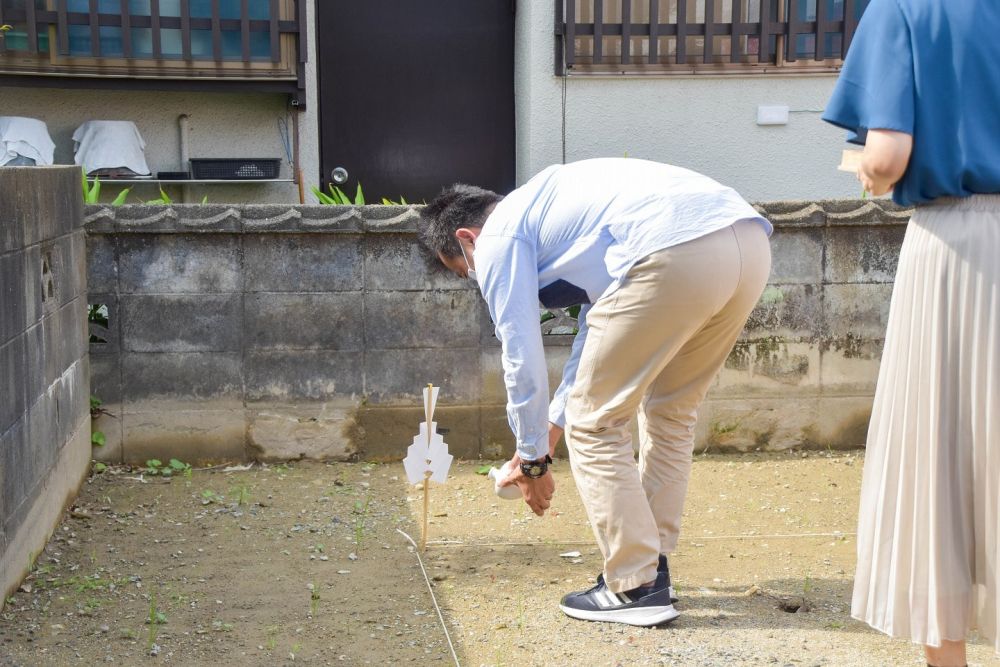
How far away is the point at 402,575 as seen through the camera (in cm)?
380

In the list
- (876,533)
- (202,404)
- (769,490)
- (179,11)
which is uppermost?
(179,11)

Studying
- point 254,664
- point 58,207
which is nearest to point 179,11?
point 58,207

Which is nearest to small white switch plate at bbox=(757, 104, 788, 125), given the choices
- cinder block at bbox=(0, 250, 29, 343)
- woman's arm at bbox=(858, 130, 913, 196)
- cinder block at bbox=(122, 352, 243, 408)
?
cinder block at bbox=(122, 352, 243, 408)

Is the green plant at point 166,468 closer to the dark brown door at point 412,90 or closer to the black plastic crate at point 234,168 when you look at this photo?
the black plastic crate at point 234,168

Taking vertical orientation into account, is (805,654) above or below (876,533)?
below

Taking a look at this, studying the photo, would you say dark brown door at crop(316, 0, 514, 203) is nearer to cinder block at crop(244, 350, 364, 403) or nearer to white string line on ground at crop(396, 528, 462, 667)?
cinder block at crop(244, 350, 364, 403)

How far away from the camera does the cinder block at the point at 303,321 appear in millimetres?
4965

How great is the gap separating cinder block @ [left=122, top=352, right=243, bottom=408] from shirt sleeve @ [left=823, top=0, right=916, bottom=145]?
3.28m

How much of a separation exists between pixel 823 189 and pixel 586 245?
461 cm

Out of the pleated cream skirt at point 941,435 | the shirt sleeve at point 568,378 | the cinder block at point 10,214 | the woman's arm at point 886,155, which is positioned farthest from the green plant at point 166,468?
the woman's arm at point 886,155

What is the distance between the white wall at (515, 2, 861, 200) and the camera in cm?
696

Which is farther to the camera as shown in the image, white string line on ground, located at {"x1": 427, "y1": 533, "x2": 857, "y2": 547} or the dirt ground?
white string line on ground, located at {"x1": 427, "y1": 533, "x2": 857, "y2": 547}

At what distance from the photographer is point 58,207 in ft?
13.9

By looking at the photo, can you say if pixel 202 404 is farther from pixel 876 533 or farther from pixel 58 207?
pixel 876 533
